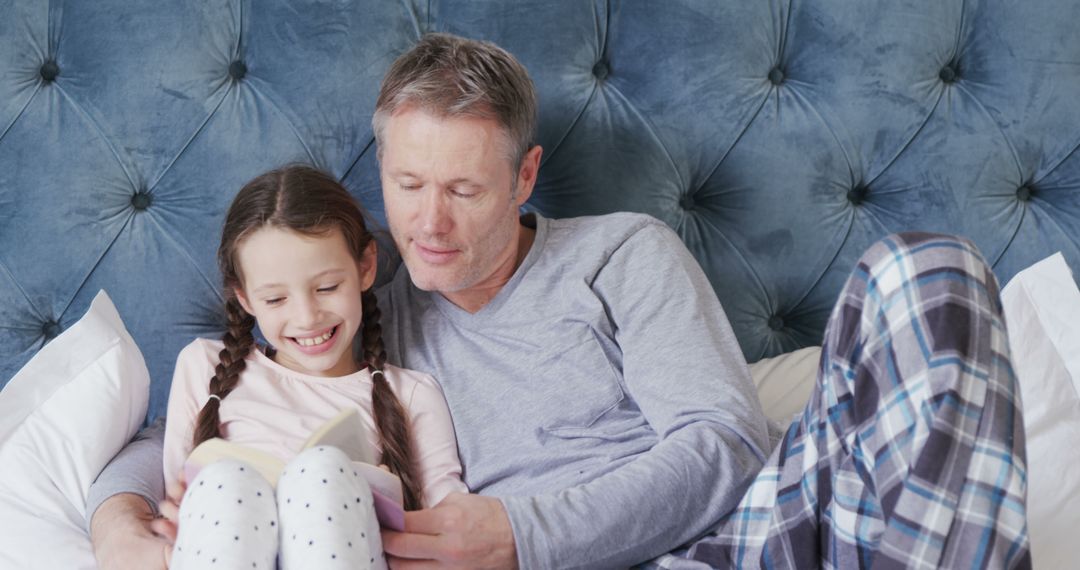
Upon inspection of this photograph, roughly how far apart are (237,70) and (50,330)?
0.45 m

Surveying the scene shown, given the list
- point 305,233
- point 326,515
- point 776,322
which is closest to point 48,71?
point 305,233

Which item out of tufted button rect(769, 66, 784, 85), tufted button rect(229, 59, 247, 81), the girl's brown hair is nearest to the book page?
the girl's brown hair

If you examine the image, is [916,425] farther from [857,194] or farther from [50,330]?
[50,330]

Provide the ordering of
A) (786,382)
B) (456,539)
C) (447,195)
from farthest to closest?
1. (786,382)
2. (447,195)
3. (456,539)

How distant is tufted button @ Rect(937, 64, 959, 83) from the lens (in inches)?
63.7

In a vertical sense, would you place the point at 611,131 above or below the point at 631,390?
above

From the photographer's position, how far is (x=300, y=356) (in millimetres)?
1328

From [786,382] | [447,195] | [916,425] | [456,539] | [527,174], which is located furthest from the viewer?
[786,382]

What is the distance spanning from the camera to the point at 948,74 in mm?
1622

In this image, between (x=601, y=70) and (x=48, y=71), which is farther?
(x=601, y=70)

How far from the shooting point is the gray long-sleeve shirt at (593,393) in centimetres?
114

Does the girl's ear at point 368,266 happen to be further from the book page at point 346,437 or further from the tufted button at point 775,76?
the tufted button at point 775,76

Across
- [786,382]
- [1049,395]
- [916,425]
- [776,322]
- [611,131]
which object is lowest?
[916,425]

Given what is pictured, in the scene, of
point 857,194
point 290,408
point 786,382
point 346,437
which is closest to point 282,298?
point 290,408
